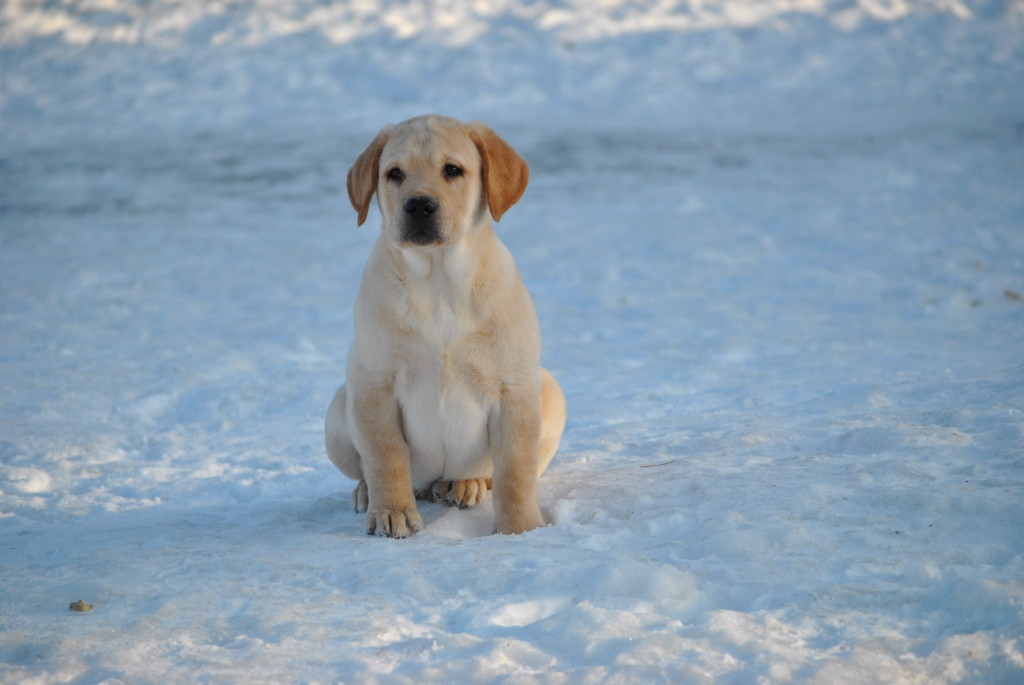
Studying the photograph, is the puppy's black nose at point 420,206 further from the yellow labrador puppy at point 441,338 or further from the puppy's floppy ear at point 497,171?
the puppy's floppy ear at point 497,171

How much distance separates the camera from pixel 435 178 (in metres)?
3.31

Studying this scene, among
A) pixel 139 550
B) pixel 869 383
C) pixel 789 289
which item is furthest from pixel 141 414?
pixel 789 289

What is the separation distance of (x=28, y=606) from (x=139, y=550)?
512 millimetres

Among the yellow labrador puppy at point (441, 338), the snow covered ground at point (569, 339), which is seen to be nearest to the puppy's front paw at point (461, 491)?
the snow covered ground at point (569, 339)

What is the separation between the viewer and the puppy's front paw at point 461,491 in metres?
3.66

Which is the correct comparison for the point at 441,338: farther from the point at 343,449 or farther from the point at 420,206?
the point at 343,449

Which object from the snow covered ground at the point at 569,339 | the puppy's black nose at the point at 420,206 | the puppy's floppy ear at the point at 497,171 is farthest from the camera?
the puppy's floppy ear at the point at 497,171

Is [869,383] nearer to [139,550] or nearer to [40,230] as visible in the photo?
[139,550]

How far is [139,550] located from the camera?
124 inches

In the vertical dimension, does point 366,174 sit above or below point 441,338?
above

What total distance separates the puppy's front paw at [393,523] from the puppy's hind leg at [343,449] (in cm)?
36

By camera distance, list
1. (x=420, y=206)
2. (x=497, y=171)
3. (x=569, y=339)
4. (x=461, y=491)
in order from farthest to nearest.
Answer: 1. (x=569, y=339)
2. (x=461, y=491)
3. (x=497, y=171)
4. (x=420, y=206)

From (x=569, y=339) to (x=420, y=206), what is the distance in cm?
335

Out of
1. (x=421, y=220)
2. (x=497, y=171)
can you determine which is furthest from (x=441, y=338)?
(x=497, y=171)
